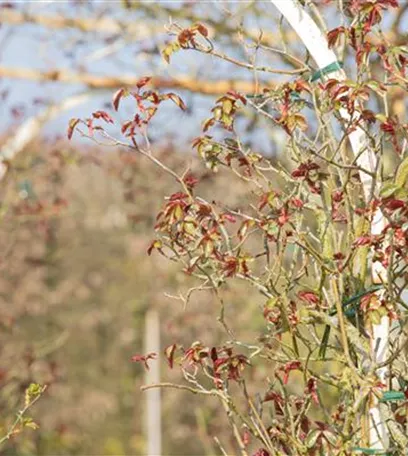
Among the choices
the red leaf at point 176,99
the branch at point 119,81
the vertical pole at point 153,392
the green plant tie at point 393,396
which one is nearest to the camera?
the green plant tie at point 393,396

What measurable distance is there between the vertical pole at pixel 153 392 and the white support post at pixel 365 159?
708 cm

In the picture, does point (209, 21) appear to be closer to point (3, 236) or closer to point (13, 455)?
point (3, 236)

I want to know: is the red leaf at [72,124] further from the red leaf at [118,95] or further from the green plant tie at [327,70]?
the green plant tie at [327,70]

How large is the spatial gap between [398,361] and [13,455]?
7.42 m

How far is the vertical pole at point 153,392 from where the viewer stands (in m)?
9.05

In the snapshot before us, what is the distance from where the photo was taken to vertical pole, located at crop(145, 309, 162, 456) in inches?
356

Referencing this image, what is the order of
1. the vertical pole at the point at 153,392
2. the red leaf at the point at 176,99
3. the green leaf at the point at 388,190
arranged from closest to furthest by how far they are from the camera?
the green leaf at the point at 388,190, the red leaf at the point at 176,99, the vertical pole at the point at 153,392

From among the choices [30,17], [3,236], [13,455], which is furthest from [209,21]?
[13,455]

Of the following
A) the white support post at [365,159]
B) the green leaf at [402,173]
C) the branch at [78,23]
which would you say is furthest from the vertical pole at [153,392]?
the green leaf at [402,173]

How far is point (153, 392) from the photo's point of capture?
376 inches

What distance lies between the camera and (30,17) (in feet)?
18.2

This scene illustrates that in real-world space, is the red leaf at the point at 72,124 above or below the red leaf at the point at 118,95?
below

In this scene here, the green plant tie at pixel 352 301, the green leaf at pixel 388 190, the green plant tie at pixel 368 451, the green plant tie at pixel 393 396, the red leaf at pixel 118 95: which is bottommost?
the green plant tie at pixel 368 451

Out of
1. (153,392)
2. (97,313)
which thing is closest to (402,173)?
(153,392)
